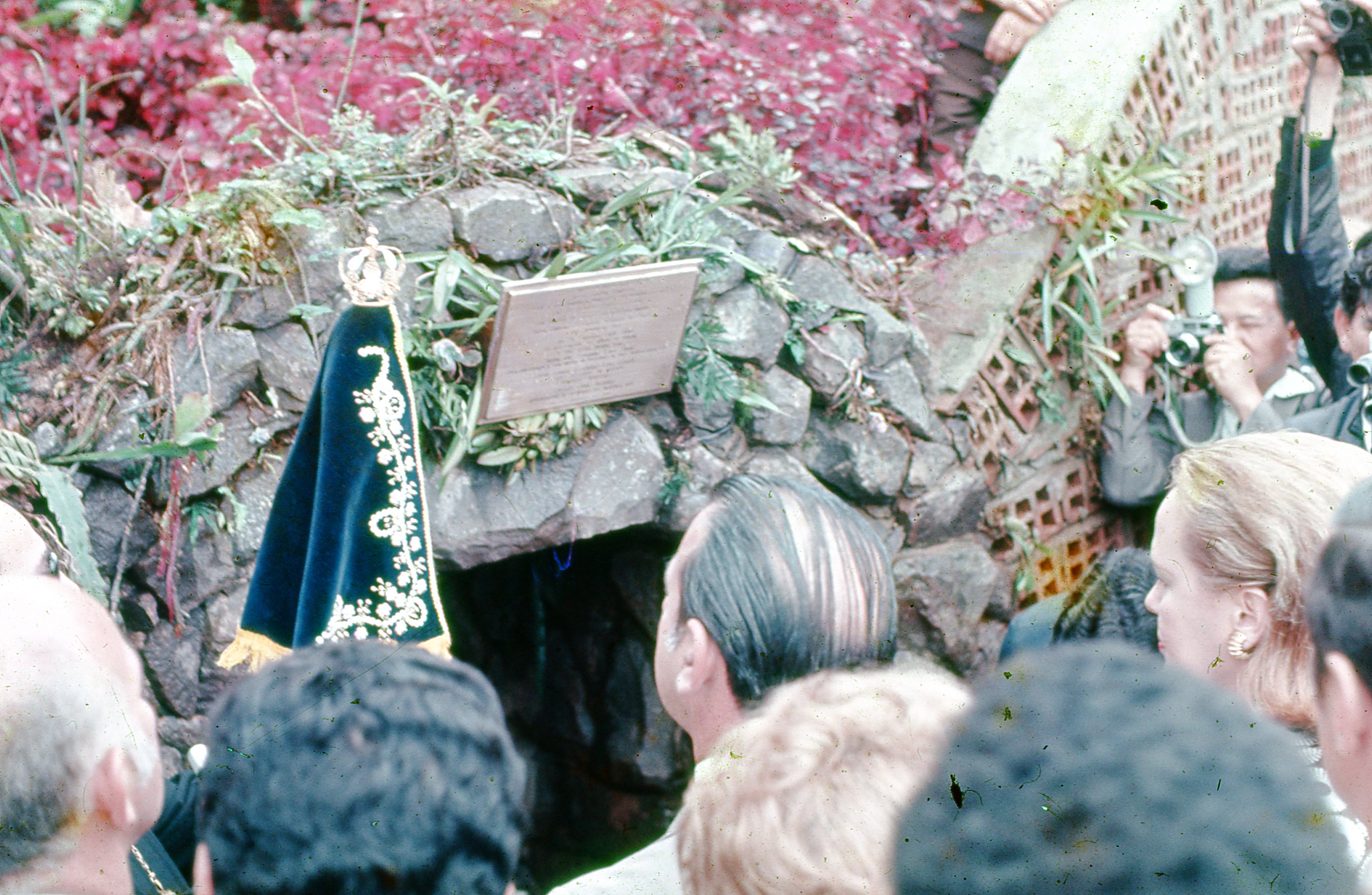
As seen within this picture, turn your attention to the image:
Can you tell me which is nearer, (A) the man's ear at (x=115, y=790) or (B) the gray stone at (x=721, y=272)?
(A) the man's ear at (x=115, y=790)

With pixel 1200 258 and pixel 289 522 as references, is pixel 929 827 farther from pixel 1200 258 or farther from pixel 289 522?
pixel 1200 258

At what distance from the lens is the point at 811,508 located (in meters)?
1.55

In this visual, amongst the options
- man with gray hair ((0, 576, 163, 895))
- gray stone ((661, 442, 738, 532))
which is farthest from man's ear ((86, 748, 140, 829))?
gray stone ((661, 442, 738, 532))

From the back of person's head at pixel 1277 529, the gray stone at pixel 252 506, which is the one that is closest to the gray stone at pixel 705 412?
the gray stone at pixel 252 506

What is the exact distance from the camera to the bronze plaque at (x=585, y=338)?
8.32 ft

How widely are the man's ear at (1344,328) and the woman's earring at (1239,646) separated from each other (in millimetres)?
1557

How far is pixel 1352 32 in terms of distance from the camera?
2.87 meters

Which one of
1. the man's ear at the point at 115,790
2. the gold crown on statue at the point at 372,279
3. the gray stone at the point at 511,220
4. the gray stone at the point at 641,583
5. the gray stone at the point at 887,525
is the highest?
the man's ear at the point at 115,790

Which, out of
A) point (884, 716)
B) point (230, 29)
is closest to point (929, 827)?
point (884, 716)

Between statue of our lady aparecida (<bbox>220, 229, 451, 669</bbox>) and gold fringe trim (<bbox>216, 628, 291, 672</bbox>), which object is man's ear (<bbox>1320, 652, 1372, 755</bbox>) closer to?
statue of our lady aparecida (<bbox>220, 229, 451, 669</bbox>)

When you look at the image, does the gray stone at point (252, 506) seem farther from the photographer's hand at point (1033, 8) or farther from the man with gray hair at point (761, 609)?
the photographer's hand at point (1033, 8)

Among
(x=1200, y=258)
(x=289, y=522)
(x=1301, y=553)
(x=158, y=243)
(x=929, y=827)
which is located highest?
(x=929, y=827)

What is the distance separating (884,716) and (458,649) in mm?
2918

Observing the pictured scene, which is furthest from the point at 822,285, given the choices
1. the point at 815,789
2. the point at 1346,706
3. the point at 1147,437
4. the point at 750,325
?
the point at 815,789
